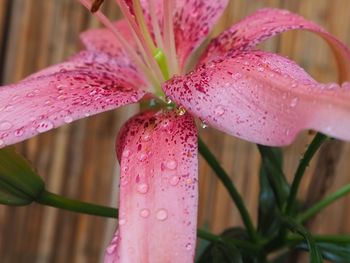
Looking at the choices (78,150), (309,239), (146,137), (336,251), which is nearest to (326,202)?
(336,251)

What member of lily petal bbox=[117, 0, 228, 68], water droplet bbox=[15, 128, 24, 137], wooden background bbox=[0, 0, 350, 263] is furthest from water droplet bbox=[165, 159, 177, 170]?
wooden background bbox=[0, 0, 350, 263]

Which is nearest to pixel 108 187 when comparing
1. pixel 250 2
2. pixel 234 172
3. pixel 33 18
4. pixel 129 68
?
pixel 234 172

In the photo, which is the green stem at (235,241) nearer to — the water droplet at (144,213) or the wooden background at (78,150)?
the water droplet at (144,213)

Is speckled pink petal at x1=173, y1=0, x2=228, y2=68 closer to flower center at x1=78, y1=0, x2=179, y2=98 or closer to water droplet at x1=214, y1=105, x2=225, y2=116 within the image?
flower center at x1=78, y1=0, x2=179, y2=98

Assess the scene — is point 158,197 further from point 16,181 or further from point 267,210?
point 267,210

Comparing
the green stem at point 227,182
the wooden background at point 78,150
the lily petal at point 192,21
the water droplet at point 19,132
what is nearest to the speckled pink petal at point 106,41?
the lily petal at point 192,21

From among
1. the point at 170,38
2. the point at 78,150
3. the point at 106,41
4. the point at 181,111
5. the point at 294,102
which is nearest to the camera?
the point at 294,102
